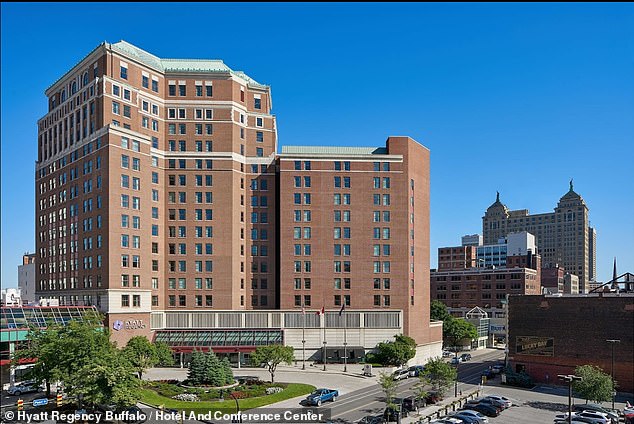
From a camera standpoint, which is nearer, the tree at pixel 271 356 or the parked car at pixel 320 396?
the parked car at pixel 320 396

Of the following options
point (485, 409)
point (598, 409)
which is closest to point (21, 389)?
point (485, 409)

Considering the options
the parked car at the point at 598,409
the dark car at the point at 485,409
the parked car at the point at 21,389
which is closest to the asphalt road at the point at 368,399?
the dark car at the point at 485,409

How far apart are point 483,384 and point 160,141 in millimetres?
65256

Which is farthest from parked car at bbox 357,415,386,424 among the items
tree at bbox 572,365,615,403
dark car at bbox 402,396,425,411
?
tree at bbox 572,365,615,403

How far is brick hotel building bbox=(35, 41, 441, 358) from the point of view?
93250 mm

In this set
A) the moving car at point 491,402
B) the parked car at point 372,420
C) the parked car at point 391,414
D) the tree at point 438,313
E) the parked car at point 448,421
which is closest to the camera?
the parked car at point 448,421

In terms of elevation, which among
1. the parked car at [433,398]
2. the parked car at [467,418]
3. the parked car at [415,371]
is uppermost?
the parked car at [467,418]

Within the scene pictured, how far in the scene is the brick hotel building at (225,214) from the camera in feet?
306

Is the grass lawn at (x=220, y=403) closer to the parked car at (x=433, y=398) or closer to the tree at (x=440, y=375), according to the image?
the parked car at (x=433, y=398)

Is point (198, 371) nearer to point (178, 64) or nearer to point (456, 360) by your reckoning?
point (456, 360)

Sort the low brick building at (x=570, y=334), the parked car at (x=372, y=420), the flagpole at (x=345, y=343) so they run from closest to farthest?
the parked car at (x=372, y=420)
the low brick building at (x=570, y=334)
the flagpole at (x=345, y=343)

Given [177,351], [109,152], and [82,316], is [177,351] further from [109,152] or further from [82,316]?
[109,152]

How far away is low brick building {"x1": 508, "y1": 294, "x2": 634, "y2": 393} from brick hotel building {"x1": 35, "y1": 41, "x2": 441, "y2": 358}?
21695mm

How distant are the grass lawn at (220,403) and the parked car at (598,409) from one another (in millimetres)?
30273
